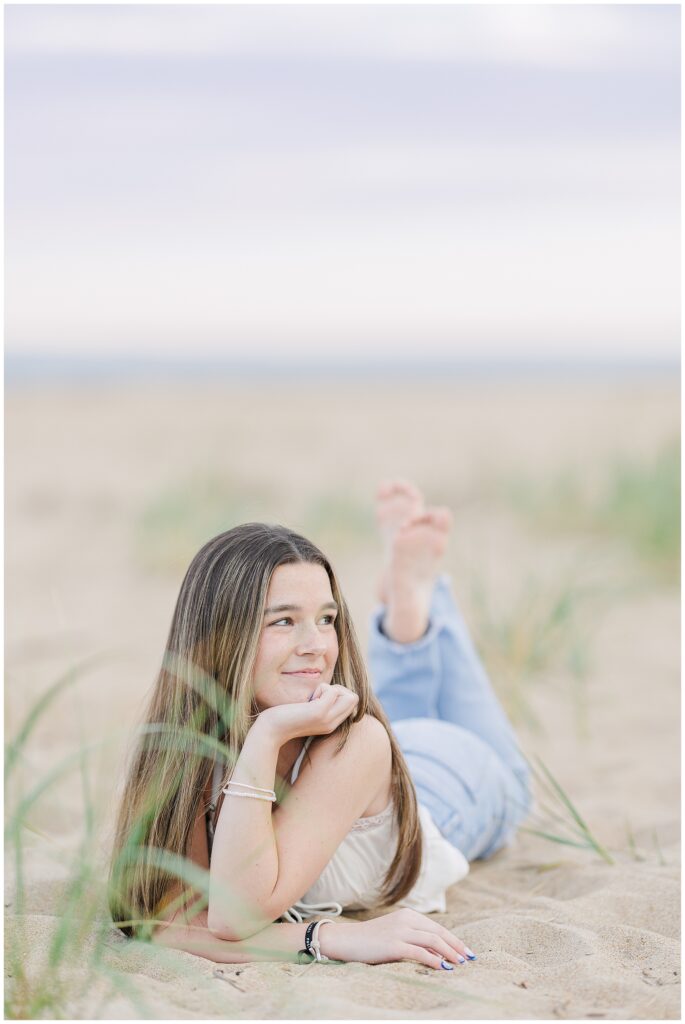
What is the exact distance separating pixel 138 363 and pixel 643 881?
2852 cm

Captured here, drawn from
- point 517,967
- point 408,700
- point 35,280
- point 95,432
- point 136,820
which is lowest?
point 517,967

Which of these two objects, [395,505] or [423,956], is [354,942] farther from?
[395,505]

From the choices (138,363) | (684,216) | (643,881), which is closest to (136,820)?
(643,881)

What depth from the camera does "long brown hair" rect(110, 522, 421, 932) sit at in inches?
71.1

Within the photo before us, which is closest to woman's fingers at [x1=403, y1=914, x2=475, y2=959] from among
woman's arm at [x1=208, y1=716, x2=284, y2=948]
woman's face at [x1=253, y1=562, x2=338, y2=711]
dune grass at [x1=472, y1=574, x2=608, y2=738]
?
woman's arm at [x1=208, y1=716, x2=284, y2=948]

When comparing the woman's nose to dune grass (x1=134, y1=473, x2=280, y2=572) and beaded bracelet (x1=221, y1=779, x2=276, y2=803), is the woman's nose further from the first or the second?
dune grass (x1=134, y1=473, x2=280, y2=572)

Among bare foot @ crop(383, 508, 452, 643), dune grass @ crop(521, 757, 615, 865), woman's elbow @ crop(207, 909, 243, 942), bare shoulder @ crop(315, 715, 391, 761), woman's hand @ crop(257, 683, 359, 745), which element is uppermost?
bare foot @ crop(383, 508, 452, 643)

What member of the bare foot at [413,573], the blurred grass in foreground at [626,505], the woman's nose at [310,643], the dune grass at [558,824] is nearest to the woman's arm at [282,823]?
the woman's nose at [310,643]

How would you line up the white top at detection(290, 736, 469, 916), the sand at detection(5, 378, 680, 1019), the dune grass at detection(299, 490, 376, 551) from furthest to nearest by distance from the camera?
1. the dune grass at detection(299, 490, 376, 551)
2. the white top at detection(290, 736, 469, 916)
3. the sand at detection(5, 378, 680, 1019)

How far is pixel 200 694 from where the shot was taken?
186 centimetres

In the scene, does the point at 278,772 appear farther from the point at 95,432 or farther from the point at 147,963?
the point at 95,432

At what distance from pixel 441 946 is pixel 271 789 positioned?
1.17ft

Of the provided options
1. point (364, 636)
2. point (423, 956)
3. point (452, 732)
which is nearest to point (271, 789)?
point (423, 956)

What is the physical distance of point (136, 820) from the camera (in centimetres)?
186
